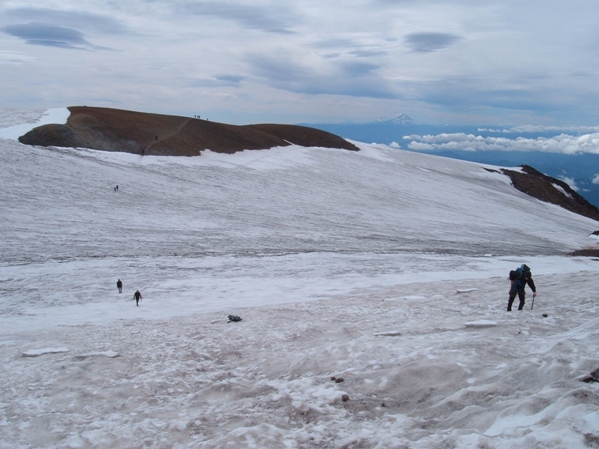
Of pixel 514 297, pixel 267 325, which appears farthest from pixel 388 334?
pixel 514 297

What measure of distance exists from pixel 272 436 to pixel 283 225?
102ft

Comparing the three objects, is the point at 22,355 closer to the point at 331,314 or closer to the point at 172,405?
the point at 172,405

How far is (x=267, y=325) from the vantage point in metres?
15.7

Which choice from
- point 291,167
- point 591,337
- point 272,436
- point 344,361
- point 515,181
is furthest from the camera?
point 515,181

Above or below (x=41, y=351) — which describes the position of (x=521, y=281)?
above

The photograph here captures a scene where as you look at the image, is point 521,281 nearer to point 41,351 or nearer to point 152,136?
point 41,351

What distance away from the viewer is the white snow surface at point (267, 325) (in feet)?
28.2

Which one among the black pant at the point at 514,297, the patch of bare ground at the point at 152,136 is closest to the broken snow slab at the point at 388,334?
the black pant at the point at 514,297

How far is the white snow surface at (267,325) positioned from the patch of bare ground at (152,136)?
499cm

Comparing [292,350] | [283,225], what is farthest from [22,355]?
[283,225]

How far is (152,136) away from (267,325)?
5041cm

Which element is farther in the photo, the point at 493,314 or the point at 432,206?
the point at 432,206

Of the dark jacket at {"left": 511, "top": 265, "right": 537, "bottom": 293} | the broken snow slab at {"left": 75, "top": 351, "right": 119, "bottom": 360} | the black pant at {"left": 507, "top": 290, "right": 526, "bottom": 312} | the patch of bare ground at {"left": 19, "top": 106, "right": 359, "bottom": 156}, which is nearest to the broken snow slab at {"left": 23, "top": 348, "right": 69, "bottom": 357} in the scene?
the broken snow slab at {"left": 75, "top": 351, "right": 119, "bottom": 360}

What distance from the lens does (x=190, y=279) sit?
2411 centimetres
